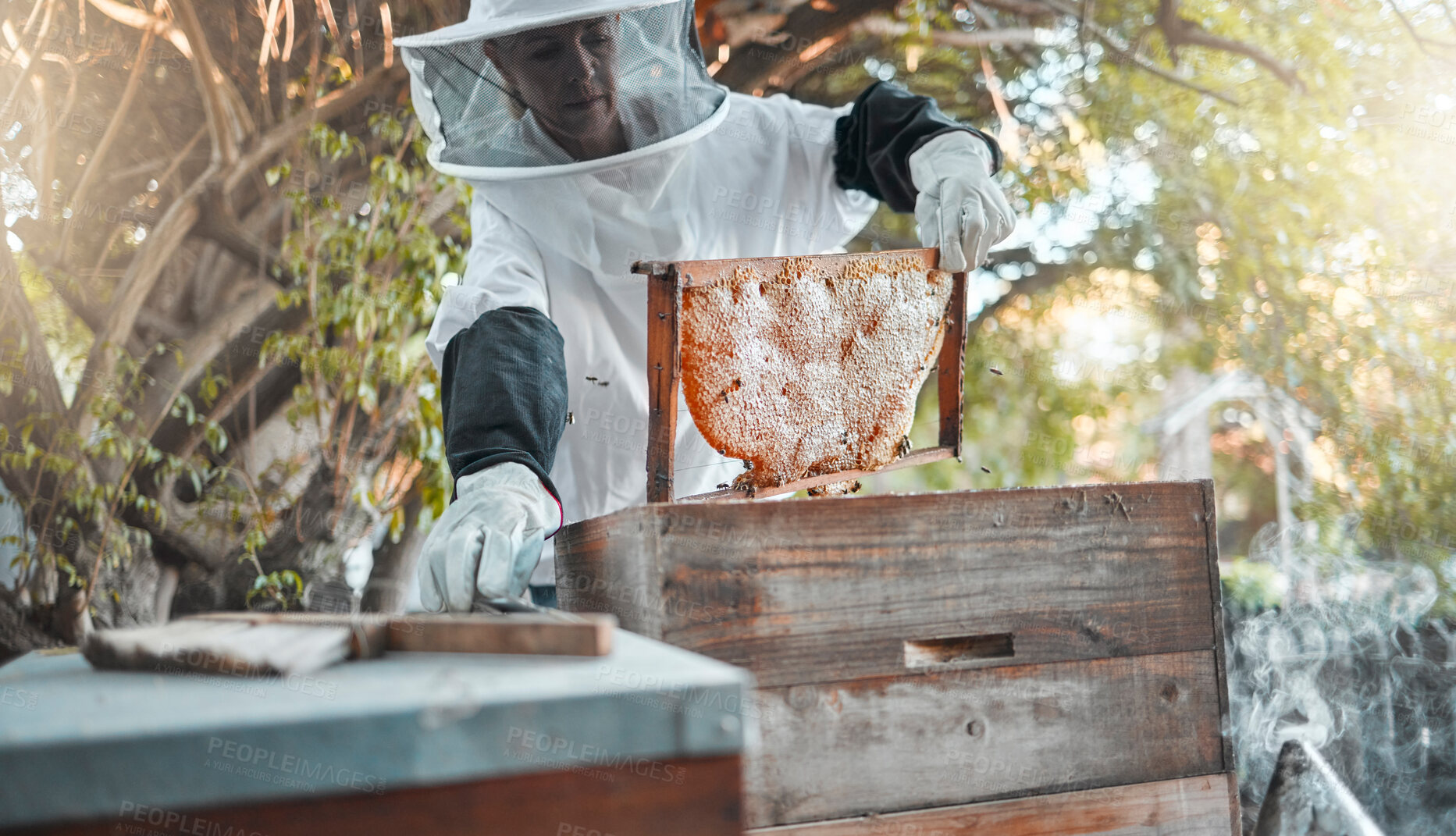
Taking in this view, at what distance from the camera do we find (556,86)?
58.5 inches

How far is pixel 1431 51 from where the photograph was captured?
3.96 metres

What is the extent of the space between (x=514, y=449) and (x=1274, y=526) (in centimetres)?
746

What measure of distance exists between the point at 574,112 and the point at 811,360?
1.86ft

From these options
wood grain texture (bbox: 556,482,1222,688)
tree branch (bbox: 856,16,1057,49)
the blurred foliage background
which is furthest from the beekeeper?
tree branch (bbox: 856,16,1057,49)

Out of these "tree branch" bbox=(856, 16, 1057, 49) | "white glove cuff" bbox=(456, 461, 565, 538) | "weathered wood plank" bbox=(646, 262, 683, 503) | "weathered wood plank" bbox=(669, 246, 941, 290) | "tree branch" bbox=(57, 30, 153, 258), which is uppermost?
"tree branch" bbox=(856, 16, 1057, 49)

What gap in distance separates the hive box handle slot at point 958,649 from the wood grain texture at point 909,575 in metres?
0.01

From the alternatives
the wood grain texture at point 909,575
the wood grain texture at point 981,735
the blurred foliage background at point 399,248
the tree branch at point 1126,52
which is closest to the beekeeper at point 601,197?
the wood grain texture at point 909,575

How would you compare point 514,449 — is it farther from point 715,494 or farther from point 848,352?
point 848,352

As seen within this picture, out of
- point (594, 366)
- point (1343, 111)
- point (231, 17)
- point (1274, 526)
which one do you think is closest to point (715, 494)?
point (594, 366)

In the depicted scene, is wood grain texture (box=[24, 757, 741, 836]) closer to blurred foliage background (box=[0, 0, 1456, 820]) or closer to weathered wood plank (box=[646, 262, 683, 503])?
weathered wood plank (box=[646, 262, 683, 503])

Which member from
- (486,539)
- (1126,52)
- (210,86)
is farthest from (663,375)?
(1126,52)

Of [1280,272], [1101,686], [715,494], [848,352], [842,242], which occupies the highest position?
[1280,272]

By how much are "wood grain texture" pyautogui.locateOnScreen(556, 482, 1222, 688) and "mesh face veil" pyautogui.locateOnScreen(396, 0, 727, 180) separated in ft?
2.52

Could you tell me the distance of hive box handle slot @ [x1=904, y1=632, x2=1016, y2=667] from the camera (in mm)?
957
